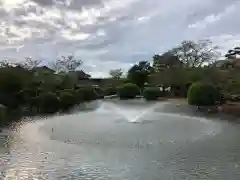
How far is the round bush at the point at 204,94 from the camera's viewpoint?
27797mm

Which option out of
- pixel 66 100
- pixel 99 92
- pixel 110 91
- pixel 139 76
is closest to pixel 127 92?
pixel 99 92

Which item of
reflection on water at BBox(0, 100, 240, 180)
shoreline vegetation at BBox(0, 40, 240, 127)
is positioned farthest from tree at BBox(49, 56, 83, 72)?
reflection on water at BBox(0, 100, 240, 180)

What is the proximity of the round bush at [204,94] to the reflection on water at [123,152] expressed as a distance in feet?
35.4

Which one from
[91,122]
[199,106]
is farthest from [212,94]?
[91,122]

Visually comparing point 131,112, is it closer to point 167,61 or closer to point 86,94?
point 86,94

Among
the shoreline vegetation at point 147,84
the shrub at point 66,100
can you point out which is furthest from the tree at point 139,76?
the shrub at point 66,100

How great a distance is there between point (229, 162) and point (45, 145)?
18.0 feet

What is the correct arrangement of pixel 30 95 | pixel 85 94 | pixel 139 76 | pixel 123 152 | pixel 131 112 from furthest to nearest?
pixel 139 76
pixel 85 94
pixel 30 95
pixel 131 112
pixel 123 152

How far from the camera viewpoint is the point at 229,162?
31.9 ft

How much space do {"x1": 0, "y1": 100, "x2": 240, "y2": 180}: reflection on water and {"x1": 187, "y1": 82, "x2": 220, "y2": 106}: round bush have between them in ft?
35.4

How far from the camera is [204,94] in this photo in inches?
1098

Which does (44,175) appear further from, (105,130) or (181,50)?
(181,50)

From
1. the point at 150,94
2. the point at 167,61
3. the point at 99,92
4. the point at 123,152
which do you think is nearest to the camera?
the point at 123,152

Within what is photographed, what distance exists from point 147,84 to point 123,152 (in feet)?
126
